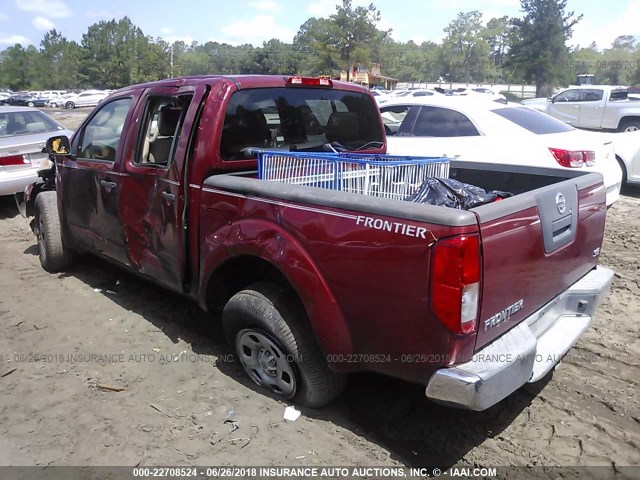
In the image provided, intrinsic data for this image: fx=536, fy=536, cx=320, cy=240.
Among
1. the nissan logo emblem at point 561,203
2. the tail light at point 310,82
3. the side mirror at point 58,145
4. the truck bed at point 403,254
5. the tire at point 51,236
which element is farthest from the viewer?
the tire at point 51,236

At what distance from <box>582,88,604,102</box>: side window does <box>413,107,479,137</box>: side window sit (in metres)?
12.0

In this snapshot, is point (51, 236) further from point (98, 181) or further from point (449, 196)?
point (449, 196)

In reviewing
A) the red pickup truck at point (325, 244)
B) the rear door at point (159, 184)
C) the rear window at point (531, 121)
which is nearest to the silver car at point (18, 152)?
the red pickup truck at point (325, 244)

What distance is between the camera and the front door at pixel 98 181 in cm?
420

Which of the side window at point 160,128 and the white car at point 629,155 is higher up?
the side window at point 160,128

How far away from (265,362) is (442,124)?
15.5 feet

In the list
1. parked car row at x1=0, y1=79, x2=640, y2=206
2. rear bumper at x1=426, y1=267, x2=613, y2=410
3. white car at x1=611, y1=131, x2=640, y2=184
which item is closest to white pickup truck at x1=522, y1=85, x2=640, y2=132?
white car at x1=611, y1=131, x2=640, y2=184

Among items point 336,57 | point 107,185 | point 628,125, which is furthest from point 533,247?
point 336,57

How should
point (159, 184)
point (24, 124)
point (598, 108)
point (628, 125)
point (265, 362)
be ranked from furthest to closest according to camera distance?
point (598, 108), point (628, 125), point (24, 124), point (159, 184), point (265, 362)

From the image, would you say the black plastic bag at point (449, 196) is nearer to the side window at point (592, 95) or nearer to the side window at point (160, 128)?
the side window at point (160, 128)

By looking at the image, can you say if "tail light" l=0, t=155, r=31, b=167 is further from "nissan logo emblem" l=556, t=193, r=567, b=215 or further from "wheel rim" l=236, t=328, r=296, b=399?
"nissan logo emblem" l=556, t=193, r=567, b=215

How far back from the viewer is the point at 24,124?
8.89m

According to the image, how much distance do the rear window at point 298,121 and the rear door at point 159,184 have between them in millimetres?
296

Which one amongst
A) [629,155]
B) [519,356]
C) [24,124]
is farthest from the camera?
[24,124]
